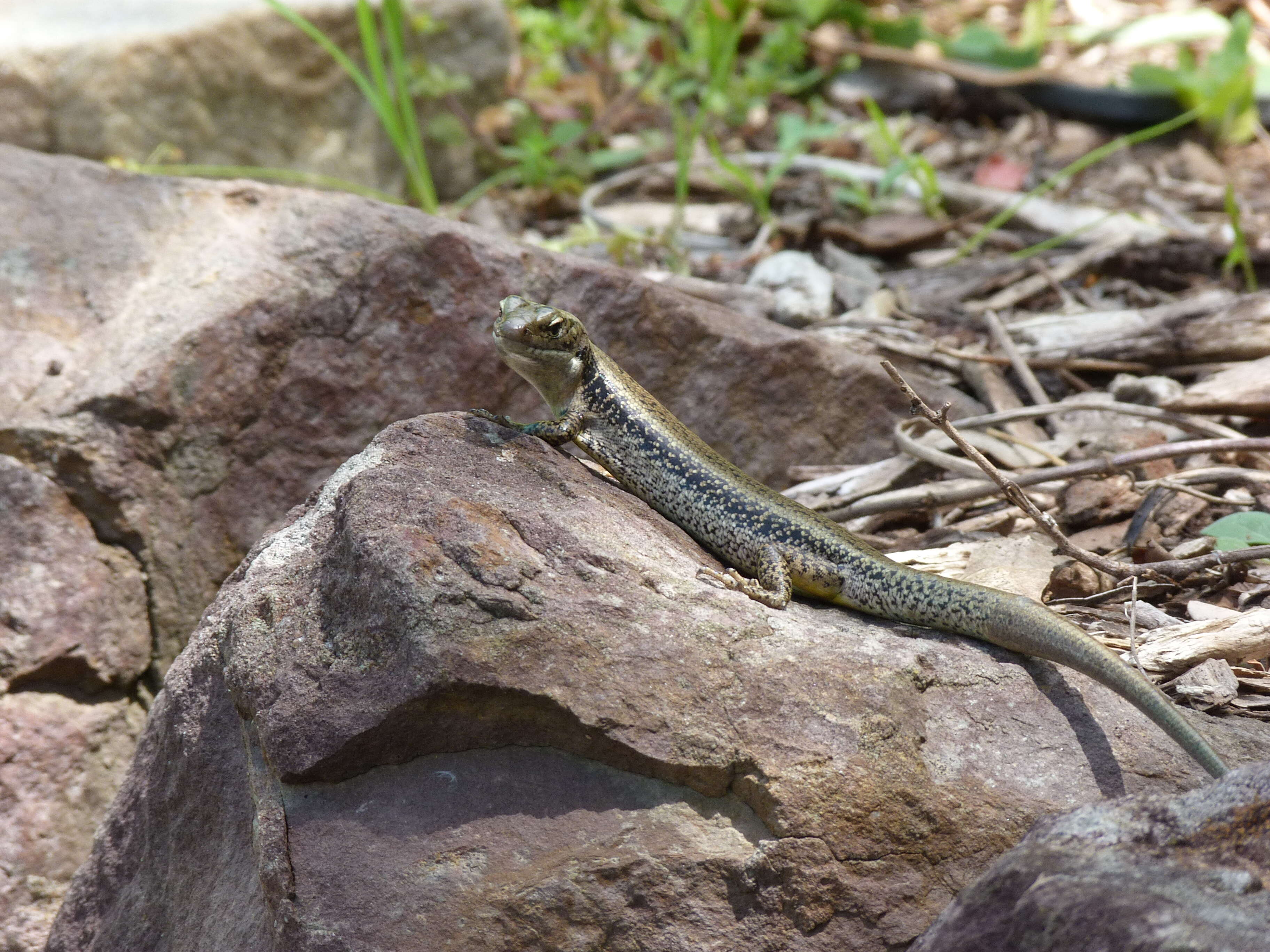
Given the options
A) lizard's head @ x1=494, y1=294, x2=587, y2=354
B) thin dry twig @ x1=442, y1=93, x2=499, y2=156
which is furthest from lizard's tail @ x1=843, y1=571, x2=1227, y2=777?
thin dry twig @ x1=442, y1=93, x2=499, y2=156

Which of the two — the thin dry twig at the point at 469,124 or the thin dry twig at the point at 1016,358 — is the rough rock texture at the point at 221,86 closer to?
the thin dry twig at the point at 469,124

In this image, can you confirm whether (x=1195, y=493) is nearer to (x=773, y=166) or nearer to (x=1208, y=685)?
(x=1208, y=685)

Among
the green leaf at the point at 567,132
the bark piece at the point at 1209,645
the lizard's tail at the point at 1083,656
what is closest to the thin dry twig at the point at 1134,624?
the bark piece at the point at 1209,645

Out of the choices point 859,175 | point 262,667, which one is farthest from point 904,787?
point 859,175

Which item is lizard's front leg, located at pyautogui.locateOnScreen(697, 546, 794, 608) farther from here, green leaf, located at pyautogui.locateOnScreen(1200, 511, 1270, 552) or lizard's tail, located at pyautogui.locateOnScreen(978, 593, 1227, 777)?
green leaf, located at pyautogui.locateOnScreen(1200, 511, 1270, 552)

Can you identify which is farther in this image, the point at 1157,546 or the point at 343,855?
the point at 1157,546

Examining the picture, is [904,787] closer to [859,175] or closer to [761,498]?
[761,498]
